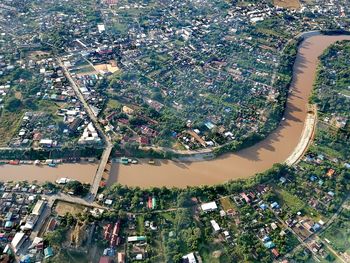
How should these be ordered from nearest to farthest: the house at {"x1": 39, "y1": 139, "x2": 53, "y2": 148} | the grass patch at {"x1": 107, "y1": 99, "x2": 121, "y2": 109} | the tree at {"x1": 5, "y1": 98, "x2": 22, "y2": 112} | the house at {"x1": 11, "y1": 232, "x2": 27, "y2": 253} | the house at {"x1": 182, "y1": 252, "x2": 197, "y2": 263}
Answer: the house at {"x1": 182, "y1": 252, "x2": 197, "y2": 263}
the house at {"x1": 11, "y1": 232, "x2": 27, "y2": 253}
the house at {"x1": 39, "y1": 139, "x2": 53, "y2": 148}
the tree at {"x1": 5, "y1": 98, "x2": 22, "y2": 112}
the grass patch at {"x1": 107, "y1": 99, "x2": 121, "y2": 109}

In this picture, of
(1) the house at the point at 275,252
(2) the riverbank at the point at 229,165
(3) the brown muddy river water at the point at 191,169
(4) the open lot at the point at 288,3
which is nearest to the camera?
(1) the house at the point at 275,252

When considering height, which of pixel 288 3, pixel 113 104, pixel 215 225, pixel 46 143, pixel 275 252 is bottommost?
pixel 275 252

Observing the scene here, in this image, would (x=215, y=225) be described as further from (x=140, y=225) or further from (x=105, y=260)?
(x=105, y=260)

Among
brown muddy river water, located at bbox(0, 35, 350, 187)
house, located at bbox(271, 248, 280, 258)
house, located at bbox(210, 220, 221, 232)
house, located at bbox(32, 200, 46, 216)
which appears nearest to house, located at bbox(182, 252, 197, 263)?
house, located at bbox(210, 220, 221, 232)

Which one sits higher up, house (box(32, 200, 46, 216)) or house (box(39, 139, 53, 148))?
house (box(39, 139, 53, 148))

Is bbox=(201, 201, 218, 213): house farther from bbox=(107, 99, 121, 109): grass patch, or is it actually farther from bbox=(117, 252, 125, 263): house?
bbox=(107, 99, 121, 109): grass patch

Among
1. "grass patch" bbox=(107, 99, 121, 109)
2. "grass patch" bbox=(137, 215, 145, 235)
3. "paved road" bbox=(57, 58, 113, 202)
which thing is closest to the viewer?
"grass patch" bbox=(137, 215, 145, 235)

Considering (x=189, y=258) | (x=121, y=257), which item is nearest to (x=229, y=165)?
(x=189, y=258)

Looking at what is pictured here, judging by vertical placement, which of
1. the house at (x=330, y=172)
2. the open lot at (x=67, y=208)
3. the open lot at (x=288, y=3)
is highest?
the open lot at (x=288, y=3)

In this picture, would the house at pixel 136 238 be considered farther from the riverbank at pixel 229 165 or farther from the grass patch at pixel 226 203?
the grass patch at pixel 226 203

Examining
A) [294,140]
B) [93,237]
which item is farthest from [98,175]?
[294,140]

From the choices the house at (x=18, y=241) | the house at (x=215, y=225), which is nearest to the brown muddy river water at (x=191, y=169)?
the house at (x=215, y=225)

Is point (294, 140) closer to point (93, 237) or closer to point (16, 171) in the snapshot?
point (93, 237)
